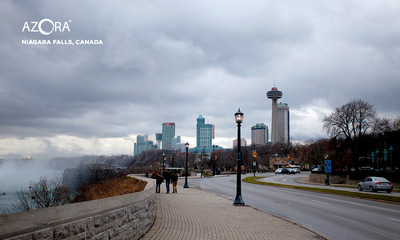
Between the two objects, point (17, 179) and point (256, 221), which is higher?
point (256, 221)

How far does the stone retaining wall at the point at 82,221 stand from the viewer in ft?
12.9

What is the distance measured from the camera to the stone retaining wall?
12.9ft

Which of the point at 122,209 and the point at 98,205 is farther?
the point at 122,209

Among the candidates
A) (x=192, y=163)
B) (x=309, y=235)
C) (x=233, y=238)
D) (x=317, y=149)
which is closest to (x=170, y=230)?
(x=233, y=238)

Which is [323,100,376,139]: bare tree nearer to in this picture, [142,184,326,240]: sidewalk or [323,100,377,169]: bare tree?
[323,100,377,169]: bare tree

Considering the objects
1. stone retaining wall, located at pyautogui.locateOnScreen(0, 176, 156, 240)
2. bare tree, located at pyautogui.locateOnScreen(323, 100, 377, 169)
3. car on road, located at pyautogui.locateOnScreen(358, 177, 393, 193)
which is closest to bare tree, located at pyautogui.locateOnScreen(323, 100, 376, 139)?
bare tree, located at pyautogui.locateOnScreen(323, 100, 377, 169)

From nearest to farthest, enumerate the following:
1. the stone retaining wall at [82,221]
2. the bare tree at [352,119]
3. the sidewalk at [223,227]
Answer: the stone retaining wall at [82,221]
the sidewalk at [223,227]
the bare tree at [352,119]

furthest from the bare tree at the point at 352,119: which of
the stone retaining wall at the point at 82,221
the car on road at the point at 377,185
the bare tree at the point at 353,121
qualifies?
the stone retaining wall at the point at 82,221

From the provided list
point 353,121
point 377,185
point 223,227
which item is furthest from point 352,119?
point 223,227

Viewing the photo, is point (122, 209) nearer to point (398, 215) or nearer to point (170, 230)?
point (170, 230)

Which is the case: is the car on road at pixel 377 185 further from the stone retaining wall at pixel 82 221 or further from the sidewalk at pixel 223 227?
the stone retaining wall at pixel 82 221

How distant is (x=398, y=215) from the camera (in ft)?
48.3

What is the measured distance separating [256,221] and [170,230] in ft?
13.0

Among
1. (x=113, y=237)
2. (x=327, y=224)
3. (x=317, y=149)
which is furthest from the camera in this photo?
(x=317, y=149)
